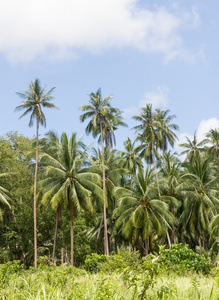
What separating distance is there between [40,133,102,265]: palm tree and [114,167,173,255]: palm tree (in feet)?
8.41

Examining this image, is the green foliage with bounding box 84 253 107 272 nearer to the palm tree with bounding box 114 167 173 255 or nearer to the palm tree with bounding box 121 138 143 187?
the palm tree with bounding box 114 167 173 255

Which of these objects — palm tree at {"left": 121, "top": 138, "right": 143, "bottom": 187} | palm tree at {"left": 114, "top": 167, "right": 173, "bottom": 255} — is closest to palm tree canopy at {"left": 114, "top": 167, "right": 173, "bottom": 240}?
palm tree at {"left": 114, "top": 167, "right": 173, "bottom": 255}

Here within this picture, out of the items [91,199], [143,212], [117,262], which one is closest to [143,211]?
[143,212]

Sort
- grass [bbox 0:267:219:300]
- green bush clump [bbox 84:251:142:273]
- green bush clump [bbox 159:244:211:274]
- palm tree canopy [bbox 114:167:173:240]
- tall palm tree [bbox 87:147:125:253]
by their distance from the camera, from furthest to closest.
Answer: tall palm tree [bbox 87:147:125:253], palm tree canopy [bbox 114:167:173:240], green bush clump [bbox 159:244:211:274], green bush clump [bbox 84:251:142:273], grass [bbox 0:267:219:300]

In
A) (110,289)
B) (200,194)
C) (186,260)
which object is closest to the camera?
(110,289)

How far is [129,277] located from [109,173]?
87.9 feet

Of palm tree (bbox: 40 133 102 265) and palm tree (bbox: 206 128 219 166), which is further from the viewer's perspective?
palm tree (bbox: 206 128 219 166)

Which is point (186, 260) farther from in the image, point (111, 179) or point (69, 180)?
point (111, 179)

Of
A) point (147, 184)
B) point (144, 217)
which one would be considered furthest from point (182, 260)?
point (147, 184)

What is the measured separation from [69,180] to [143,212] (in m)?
6.46

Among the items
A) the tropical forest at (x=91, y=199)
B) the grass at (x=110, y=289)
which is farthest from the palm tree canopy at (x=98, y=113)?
the grass at (x=110, y=289)

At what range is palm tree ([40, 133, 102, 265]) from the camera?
25141 millimetres

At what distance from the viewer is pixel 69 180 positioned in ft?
84.4

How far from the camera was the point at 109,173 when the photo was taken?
107ft
